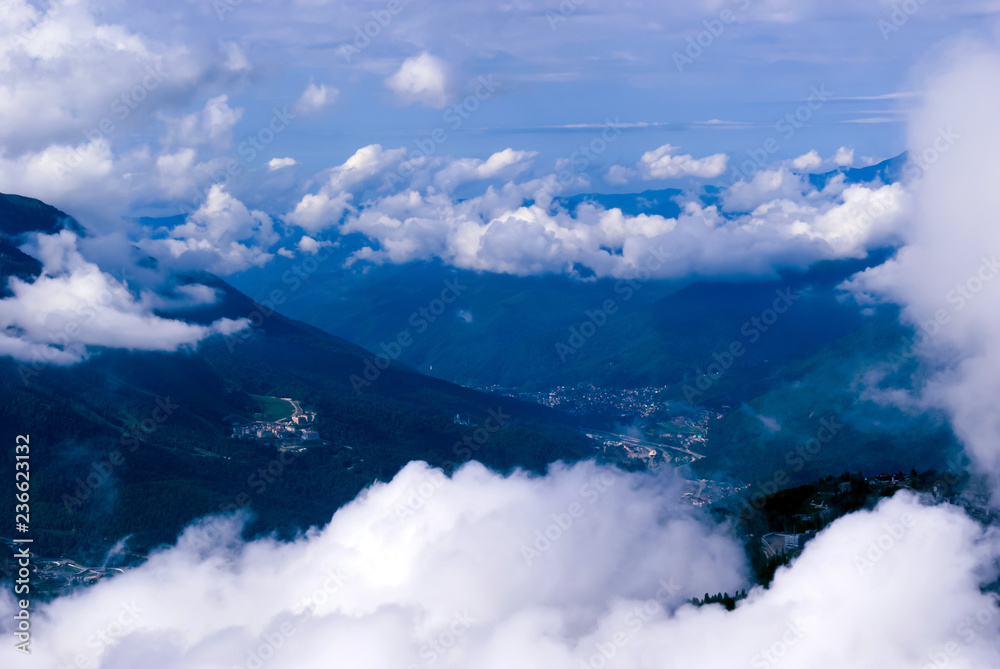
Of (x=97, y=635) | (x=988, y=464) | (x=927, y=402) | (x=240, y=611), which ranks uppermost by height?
(x=927, y=402)

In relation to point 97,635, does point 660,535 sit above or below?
above

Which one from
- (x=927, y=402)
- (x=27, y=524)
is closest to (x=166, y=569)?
(x=27, y=524)

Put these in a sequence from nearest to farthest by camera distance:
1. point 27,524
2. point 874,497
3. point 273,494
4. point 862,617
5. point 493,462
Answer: point 862,617, point 874,497, point 27,524, point 273,494, point 493,462

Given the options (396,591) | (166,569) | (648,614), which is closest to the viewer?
(648,614)

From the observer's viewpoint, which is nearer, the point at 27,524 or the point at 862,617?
the point at 862,617

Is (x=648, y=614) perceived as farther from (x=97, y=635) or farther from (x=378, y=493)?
(x=97, y=635)

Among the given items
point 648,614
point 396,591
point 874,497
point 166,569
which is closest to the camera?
point 648,614

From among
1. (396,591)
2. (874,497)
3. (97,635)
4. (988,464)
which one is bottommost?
(97,635)

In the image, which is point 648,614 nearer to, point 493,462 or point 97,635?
point 97,635

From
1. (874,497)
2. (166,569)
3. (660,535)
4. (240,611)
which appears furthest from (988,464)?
(166,569)
